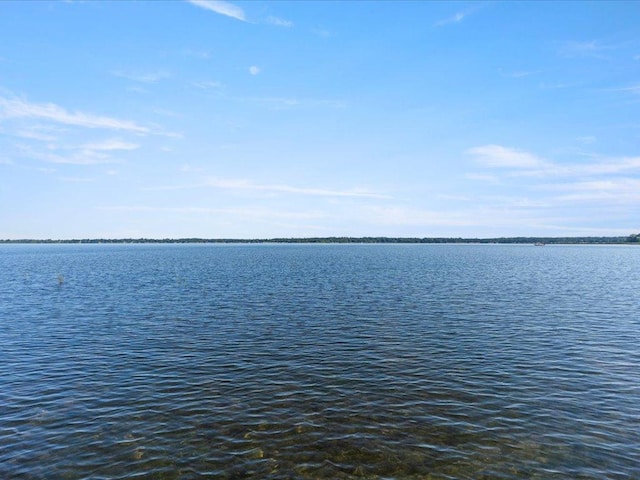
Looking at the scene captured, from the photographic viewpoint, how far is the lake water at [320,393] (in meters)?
16.3

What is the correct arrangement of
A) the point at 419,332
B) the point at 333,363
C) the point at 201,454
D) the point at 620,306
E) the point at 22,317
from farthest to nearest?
the point at 620,306 < the point at 22,317 < the point at 419,332 < the point at 333,363 < the point at 201,454

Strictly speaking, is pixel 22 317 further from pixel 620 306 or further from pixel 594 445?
pixel 620 306

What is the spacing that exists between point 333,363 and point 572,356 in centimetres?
1903

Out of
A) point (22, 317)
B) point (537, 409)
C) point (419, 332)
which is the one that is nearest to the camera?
point (537, 409)

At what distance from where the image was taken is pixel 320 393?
76.2 feet

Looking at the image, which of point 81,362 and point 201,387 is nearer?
point 201,387

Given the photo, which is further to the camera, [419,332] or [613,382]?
[419,332]

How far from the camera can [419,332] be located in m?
37.9

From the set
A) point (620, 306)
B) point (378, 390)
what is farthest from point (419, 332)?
point (620, 306)

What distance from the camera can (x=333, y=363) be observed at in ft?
94.6

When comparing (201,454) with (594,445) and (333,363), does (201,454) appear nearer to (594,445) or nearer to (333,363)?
(333,363)

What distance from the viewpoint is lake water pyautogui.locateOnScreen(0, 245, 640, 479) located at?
1633 cm

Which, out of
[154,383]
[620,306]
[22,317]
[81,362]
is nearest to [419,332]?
A: [154,383]

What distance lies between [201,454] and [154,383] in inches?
391
